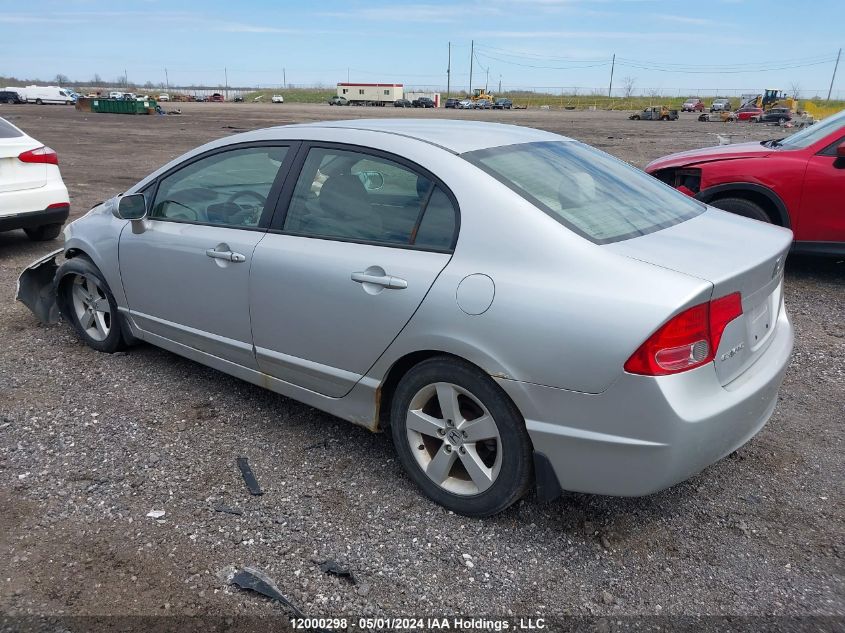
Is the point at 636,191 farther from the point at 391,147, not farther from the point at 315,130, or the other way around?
the point at 315,130

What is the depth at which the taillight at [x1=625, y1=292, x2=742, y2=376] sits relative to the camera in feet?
7.68

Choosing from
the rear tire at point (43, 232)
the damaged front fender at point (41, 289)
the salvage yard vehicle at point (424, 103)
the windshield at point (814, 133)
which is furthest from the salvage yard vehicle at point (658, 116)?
the damaged front fender at point (41, 289)

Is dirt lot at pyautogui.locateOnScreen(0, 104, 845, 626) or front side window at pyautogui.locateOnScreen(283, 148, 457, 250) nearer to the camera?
dirt lot at pyautogui.locateOnScreen(0, 104, 845, 626)

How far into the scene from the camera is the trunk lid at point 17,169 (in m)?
6.91

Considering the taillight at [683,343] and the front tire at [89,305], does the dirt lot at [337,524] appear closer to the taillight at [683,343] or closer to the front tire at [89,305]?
the front tire at [89,305]

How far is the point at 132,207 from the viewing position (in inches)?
160

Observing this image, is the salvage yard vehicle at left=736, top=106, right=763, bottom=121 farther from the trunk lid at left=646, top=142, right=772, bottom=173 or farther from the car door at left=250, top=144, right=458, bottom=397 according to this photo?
the car door at left=250, top=144, right=458, bottom=397

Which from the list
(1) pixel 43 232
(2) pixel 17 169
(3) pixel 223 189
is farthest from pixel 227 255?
(1) pixel 43 232

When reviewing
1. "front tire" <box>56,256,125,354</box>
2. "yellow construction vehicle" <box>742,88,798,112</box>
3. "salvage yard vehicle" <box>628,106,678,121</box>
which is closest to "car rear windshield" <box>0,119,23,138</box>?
"front tire" <box>56,256,125,354</box>

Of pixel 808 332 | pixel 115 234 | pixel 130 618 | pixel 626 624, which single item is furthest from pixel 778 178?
pixel 130 618

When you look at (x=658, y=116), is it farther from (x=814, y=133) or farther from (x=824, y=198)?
(x=824, y=198)

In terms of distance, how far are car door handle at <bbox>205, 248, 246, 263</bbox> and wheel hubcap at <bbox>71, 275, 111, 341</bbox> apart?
1436mm

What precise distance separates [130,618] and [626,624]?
1.78 meters

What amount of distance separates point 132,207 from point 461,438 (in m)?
2.57
